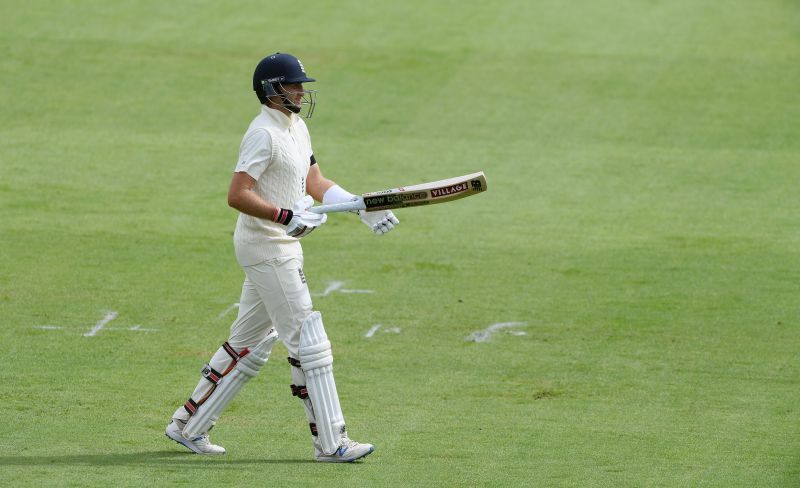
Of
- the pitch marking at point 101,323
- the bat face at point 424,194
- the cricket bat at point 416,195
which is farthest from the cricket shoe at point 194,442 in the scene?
the pitch marking at point 101,323

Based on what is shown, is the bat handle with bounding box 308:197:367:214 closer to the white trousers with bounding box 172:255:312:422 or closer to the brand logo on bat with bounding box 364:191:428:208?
the brand logo on bat with bounding box 364:191:428:208

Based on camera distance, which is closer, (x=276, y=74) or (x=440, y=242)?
(x=276, y=74)

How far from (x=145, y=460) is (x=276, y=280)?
3.90 feet

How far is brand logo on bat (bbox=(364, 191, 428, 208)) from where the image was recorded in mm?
7984

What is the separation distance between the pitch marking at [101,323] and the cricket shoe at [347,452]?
3.48 meters

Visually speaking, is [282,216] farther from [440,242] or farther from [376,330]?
[440,242]

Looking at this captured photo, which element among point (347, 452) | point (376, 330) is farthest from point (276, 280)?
point (376, 330)

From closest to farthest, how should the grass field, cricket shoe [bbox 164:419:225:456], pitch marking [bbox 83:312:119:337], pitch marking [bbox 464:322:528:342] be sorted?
cricket shoe [bbox 164:419:225:456] < the grass field < pitch marking [bbox 83:312:119:337] < pitch marking [bbox 464:322:528:342]

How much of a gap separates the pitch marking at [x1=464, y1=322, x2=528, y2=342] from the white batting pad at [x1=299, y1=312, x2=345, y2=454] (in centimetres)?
323

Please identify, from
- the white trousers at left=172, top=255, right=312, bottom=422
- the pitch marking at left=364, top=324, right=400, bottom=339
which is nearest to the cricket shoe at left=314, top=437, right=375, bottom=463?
the white trousers at left=172, top=255, right=312, bottom=422

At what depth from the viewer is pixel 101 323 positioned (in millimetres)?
11078

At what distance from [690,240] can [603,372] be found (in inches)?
174

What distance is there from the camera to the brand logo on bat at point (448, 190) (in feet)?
26.2

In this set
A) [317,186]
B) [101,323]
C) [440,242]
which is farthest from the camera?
[440,242]
